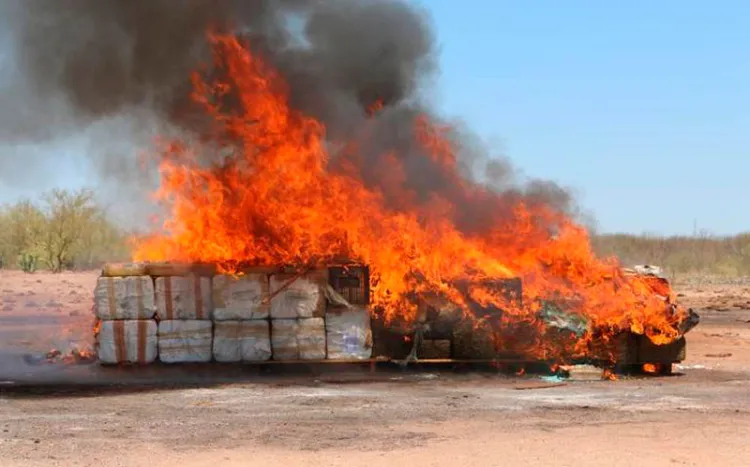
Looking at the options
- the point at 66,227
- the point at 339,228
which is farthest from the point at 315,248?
the point at 66,227

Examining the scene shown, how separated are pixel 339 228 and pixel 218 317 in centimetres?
231

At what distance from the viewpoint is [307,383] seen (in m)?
14.1

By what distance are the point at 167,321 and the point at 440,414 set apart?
5259 millimetres

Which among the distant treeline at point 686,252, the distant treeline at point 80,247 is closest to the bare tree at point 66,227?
the distant treeline at point 80,247

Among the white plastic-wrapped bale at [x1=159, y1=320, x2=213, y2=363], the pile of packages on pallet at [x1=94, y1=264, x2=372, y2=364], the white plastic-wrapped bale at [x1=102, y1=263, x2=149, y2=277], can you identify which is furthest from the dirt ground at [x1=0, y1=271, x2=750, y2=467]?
the white plastic-wrapped bale at [x1=102, y1=263, x2=149, y2=277]

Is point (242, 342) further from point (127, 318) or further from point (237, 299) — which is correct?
point (127, 318)

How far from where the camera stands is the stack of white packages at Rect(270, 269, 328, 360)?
1479 centimetres

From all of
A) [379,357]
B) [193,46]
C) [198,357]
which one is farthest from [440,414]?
[193,46]

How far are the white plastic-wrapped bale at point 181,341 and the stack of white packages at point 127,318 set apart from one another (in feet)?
0.48

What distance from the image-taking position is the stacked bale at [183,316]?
14734 mm

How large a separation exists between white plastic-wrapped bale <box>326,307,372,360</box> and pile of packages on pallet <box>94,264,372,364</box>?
0.01 m

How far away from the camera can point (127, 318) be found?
14703 mm

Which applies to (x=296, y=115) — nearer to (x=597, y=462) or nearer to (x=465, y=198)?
(x=465, y=198)

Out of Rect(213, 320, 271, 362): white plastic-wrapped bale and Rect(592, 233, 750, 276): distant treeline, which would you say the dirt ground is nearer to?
Rect(213, 320, 271, 362): white plastic-wrapped bale
